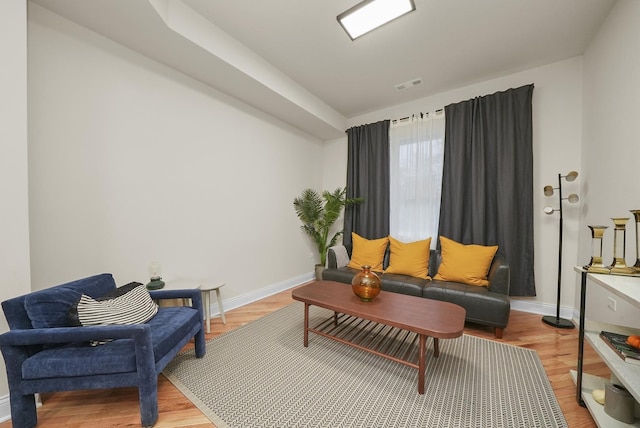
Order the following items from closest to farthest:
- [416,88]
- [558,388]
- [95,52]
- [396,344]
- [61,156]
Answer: [558,388] < [61,156] < [95,52] < [396,344] < [416,88]

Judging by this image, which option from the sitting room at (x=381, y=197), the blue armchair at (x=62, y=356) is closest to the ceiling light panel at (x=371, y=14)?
the sitting room at (x=381, y=197)

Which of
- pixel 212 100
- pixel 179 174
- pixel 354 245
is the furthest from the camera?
pixel 354 245

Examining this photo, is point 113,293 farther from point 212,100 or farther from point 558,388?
point 558,388

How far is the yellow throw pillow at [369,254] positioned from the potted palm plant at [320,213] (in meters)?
0.77

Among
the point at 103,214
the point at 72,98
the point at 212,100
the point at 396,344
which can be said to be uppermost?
the point at 212,100

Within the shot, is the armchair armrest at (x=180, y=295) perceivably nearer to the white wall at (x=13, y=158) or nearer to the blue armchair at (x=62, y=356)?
the blue armchair at (x=62, y=356)

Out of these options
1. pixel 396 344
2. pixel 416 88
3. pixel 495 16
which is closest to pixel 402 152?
pixel 416 88

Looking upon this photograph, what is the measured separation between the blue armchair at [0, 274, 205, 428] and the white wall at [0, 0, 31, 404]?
0.20m

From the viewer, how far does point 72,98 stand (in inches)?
73.0

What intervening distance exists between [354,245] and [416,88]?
241 cm

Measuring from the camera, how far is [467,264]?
2.68 m

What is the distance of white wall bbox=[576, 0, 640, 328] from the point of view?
1724 mm

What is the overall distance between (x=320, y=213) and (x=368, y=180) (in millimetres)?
1027

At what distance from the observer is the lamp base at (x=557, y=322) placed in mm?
2408
